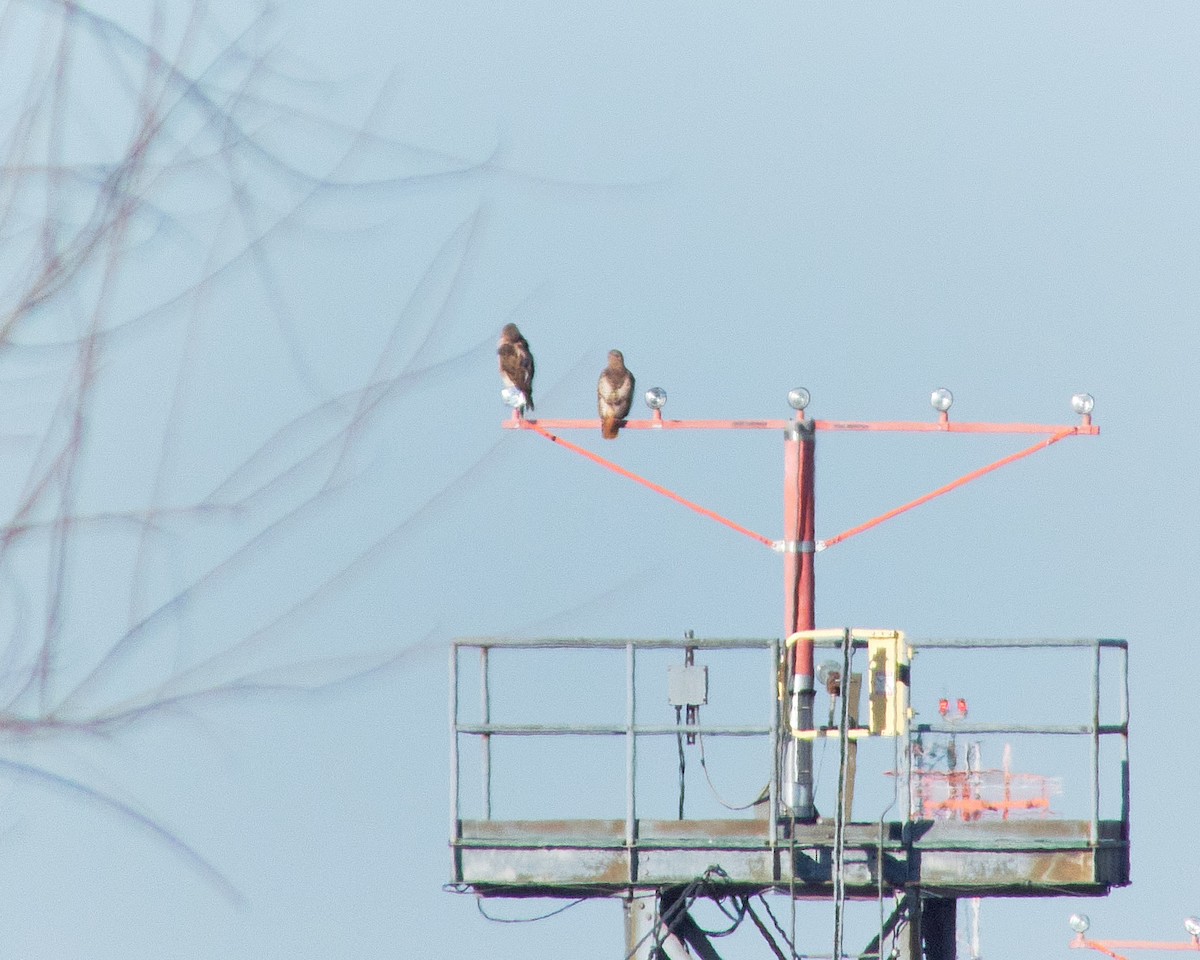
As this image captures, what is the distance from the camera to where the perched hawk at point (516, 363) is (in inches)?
1152

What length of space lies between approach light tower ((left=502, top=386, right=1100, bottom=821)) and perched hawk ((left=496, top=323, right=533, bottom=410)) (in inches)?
83.3

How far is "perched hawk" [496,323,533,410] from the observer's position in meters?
29.2

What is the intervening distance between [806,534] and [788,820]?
3.54m

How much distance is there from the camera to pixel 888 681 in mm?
21875

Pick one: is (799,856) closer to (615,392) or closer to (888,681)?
(888,681)

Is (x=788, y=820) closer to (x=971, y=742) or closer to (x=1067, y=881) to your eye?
(x=1067, y=881)

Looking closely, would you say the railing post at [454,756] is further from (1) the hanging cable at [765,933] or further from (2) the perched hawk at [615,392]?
(2) the perched hawk at [615,392]

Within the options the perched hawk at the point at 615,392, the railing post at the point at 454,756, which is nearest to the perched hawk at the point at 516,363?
the perched hawk at the point at 615,392

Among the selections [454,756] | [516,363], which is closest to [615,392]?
[516,363]

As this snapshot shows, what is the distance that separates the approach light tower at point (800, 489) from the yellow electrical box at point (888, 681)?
25.6 inches

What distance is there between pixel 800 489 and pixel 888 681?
322 cm

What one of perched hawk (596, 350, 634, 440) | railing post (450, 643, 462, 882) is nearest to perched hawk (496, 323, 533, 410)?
perched hawk (596, 350, 634, 440)

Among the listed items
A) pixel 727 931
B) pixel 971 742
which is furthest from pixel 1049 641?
pixel 971 742

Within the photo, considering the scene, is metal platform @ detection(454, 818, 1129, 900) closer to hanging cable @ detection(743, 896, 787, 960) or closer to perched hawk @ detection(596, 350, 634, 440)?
hanging cable @ detection(743, 896, 787, 960)
